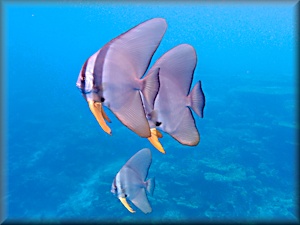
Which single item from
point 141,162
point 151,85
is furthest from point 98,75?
point 141,162

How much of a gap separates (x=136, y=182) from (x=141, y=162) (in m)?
0.38

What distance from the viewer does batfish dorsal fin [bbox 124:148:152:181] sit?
3.00 m

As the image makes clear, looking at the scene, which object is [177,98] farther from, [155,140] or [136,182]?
[136,182]

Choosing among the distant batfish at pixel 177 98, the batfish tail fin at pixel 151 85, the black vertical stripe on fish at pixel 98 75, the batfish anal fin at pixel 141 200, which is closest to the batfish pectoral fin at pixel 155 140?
the distant batfish at pixel 177 98

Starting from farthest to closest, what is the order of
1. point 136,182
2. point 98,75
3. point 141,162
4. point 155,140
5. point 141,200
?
1. point 141,200
2. point 136,182
3. point 141,162
4. point 155,140
5. point 98,75

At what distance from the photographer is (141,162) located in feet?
10.2

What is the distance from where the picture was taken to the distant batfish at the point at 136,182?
308 cm

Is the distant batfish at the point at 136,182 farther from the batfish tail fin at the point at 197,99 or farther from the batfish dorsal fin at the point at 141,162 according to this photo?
the batfish tail fin at the point at 197,99

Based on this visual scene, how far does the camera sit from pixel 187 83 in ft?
6.10

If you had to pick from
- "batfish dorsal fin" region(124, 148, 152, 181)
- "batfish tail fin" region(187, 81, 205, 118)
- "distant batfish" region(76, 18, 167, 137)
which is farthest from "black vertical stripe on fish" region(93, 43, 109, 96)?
"batfish dorsal fin" region(124, 148, 152, 181)

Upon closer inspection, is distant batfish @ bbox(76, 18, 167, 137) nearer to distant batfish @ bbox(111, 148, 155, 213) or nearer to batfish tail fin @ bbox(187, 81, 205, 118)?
batfish tail fin @ bbox(187, 81, 205, 118)

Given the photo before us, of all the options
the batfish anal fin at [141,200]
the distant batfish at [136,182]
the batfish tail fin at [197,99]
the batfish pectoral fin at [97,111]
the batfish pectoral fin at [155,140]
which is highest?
the batfish pectoral fin at [97,111]

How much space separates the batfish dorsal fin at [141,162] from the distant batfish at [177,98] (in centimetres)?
120

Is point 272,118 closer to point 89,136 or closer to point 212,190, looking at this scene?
point 212,190
